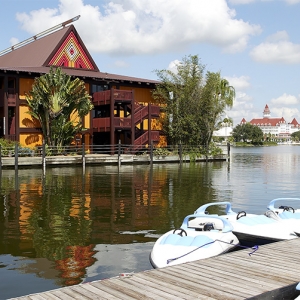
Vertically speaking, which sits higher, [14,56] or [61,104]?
[14,56]

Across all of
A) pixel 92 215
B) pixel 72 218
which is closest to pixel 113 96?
pixel 92 215

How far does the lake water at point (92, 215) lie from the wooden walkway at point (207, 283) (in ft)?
5.99

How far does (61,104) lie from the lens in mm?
37938

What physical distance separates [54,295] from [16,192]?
589 inches

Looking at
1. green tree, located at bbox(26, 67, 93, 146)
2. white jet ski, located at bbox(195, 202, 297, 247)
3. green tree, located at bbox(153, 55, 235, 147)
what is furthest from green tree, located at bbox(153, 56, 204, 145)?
white jet ski, located at bbox(195, 202, 297, 247)

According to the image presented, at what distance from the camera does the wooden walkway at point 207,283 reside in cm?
614

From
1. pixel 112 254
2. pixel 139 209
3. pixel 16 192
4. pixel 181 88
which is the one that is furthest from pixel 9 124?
pixel 112 254

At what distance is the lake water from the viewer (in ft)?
29.7

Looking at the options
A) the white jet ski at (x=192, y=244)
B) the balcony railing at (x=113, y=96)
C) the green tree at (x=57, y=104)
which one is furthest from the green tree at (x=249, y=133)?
the white jet ski at (x=192, y=244)

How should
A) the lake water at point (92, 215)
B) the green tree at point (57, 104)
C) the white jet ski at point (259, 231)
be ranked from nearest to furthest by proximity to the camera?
the lake water at point (92, 215) < the white jet ski at point (259, 231) < the green tree at point (57, 104)

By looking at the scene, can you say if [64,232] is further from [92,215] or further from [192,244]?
[192,244]

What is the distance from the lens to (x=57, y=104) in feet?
124

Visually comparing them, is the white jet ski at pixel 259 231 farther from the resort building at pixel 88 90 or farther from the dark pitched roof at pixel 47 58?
→ the dark pitched roof at pixel 47 58

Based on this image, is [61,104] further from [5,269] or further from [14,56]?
[5,269]
